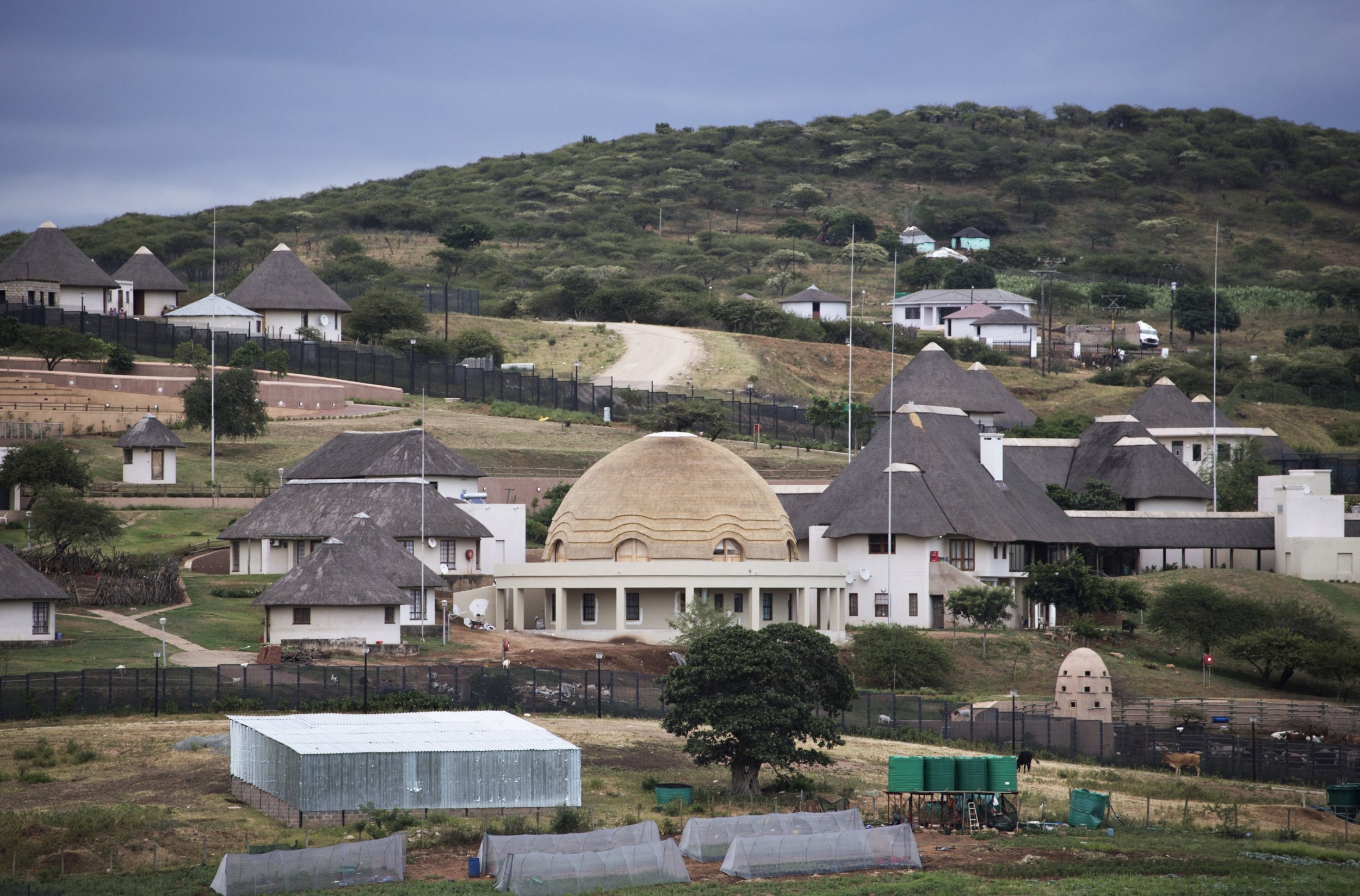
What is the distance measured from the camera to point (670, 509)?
7181cm

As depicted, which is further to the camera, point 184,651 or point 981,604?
point 981,604

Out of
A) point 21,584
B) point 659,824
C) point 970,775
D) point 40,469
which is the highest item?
point 40,469

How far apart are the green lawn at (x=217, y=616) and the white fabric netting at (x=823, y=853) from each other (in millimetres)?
26577

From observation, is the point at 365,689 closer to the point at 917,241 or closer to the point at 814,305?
the point at 814,305

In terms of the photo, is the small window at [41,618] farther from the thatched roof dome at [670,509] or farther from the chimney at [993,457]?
the chimney at [993,457]

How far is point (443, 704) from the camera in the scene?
1997 inches

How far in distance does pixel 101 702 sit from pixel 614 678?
1592 cm

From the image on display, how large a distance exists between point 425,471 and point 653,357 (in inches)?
1805

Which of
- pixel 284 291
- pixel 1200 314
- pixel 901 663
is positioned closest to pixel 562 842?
pixel 901 663

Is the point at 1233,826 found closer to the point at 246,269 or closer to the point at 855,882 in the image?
the point at 855,882

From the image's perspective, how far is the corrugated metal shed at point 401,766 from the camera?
39.2 meters

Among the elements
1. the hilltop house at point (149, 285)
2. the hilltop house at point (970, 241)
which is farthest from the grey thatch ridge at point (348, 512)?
the hilltop house at point (970, 241)

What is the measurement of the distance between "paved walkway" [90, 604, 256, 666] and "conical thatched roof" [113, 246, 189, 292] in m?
61.0

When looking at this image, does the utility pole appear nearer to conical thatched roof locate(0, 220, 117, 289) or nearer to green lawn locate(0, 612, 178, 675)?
conical thatched roof locate(0, 220, 117, 289)
